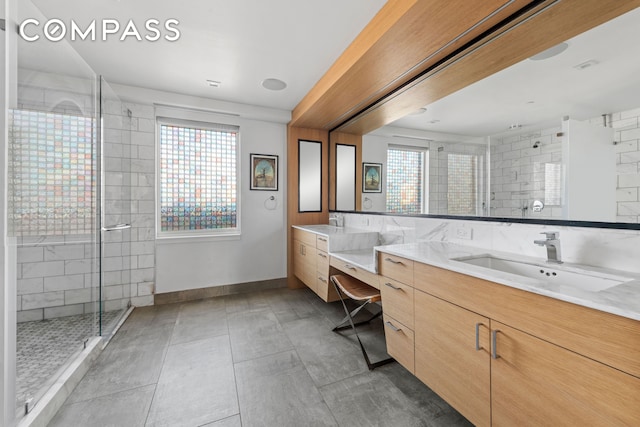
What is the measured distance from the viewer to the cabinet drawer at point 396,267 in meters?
1.50

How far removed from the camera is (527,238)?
1.47m

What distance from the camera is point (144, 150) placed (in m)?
3.03

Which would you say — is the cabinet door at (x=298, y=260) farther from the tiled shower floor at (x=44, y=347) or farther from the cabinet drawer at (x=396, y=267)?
the tiled shower floor at (x=44, y=347)

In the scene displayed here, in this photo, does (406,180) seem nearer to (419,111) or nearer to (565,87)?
(419,111)

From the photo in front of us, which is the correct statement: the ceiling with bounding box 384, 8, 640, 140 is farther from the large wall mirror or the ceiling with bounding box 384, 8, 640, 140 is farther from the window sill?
the window sill

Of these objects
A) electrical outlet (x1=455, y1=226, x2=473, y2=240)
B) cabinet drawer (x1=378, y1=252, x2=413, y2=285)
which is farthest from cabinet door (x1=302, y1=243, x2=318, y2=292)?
electrical outlet (x1=455, y1=226, x2=473, y2=240)

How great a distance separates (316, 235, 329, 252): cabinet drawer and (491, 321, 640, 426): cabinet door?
1.70 metres

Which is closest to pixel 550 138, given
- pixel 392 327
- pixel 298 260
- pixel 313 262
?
pixel 392 327

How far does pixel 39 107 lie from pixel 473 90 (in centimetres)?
295

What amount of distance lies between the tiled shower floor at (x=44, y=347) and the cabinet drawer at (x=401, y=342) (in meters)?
2.04

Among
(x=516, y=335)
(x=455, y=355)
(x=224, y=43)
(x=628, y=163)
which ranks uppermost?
(x=224, y=43)

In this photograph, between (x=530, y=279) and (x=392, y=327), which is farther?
(x=392, y=327)

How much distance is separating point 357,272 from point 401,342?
2.19 feet

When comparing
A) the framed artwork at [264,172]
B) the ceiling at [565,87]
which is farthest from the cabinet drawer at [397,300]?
the framed artwork at [264,172]
